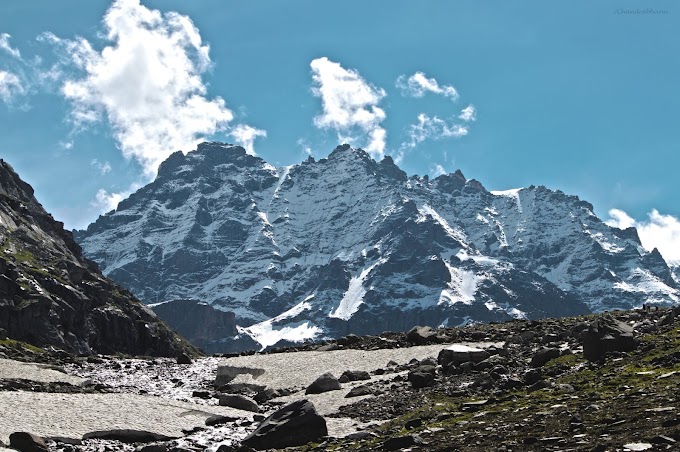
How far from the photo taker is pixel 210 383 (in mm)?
80500

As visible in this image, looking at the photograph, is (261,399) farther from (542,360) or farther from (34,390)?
(542,360)

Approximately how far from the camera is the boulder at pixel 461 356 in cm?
6353

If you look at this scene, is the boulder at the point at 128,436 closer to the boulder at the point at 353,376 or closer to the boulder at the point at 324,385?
the boulder at the point at 324,385

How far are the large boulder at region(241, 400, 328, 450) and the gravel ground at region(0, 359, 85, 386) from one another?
37112 millimetres

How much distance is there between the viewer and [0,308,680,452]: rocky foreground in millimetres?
31344

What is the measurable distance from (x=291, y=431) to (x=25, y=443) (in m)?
12.7

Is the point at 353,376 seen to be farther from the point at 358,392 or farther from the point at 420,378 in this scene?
the point at 420,378

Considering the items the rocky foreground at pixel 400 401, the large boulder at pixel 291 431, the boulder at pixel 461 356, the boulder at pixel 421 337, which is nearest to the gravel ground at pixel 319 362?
the rocky foreground at pixel 400 401

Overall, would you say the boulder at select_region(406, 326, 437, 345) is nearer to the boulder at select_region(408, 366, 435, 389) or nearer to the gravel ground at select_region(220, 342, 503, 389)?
the gravel ground at select_region(220, 342, 503, 389)

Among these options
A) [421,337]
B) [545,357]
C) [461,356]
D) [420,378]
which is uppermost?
[421,337]

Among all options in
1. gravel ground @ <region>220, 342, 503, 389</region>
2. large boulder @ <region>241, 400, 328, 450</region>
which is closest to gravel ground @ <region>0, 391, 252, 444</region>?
large boulder @ <region>241, 400, 328, 450</region>

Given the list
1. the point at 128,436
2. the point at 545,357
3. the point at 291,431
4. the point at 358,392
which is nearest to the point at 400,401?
the point at 358,392

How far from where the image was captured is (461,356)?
6388 centimetres

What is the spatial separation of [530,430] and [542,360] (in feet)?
87.4
